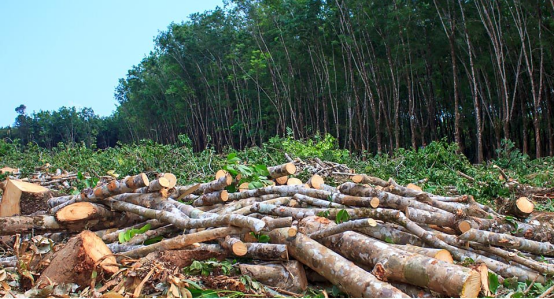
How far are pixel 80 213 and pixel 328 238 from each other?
8.48ft

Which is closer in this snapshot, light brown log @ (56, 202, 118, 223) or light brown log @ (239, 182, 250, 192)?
light brown log @ (56, 202, 118, 223)

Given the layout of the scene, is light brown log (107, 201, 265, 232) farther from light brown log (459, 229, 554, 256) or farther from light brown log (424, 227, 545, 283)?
light brown log (459, 229, 554, 256)

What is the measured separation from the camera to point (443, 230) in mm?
3902

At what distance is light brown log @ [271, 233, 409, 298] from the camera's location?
9.00ft

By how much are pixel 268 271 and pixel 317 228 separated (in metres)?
0.62

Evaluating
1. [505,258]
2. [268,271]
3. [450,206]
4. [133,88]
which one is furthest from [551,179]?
[133,88]

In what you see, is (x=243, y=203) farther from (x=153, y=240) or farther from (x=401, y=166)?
(x=401, y=166)

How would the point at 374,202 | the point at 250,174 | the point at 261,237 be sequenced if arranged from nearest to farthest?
the point at 261,237 → the point at 374,202 → the point at 250,174

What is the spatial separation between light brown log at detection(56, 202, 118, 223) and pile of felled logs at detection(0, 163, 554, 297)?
0.03 ft

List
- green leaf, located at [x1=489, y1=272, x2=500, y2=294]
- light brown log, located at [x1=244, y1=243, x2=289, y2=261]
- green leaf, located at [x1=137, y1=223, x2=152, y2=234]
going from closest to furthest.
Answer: green leaf, located at [x1=489, y1=272, x2=500, y2=294]
light brown log, located at [x1=244, y1=243, x2=289, y2=261]
green leaf, located at [x1=137, y1=223, x2=152, y2=234]

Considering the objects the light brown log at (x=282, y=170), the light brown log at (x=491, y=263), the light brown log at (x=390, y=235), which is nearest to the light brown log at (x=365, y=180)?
the light brown log at (x=282, y=170)

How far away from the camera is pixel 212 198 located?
485cm

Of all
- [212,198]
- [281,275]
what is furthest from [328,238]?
[212,198]

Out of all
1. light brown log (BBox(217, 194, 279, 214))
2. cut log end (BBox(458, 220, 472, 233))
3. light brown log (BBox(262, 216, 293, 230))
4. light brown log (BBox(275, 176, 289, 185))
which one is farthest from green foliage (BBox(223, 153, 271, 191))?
cut log end (BBox(458, 220, 472, 233))
